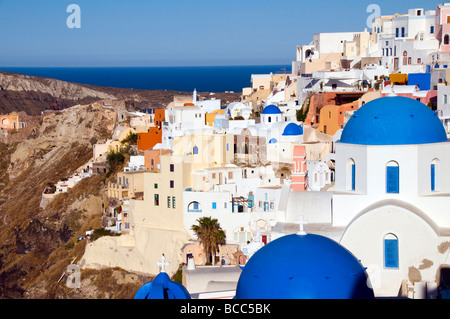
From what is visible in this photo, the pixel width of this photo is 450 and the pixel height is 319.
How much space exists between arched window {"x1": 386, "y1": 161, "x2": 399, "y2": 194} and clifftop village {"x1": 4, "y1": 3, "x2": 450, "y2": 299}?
3cm

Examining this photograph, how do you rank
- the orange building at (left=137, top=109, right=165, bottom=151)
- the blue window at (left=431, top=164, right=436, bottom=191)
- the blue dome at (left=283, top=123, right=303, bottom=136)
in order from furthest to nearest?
the orange building at (left=137, top=109, right=165, bottom=151)
the blue dome at (left=283, top=123, right=303, bottom=136)
the blue window at (left=431, top=164, right=436, bottom=191)

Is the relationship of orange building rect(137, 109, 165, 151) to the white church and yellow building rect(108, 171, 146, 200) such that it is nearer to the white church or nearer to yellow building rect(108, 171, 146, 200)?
yellow building rect(108, 171, 146, 200)

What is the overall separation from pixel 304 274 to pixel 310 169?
1482cm

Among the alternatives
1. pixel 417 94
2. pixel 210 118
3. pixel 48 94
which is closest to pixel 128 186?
pixel 210 118

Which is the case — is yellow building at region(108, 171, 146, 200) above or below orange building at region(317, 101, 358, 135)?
below

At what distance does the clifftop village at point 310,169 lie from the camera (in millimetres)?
16969

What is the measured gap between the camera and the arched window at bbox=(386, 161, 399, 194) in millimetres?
17625

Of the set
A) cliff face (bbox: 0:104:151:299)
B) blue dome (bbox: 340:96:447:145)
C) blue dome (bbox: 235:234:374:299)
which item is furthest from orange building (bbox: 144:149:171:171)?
blue dome (bbox: 235:234:374:299)

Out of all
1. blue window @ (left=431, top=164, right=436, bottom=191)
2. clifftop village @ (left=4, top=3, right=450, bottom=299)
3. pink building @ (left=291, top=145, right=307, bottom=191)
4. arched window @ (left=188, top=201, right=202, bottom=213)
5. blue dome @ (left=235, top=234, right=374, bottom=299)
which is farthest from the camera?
arched window @ (left=188, top=201, right=202, bottom=213)

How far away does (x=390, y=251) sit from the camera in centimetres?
1694

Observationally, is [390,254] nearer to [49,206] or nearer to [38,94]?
[49,206]

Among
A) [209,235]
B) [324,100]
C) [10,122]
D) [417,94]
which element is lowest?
[209,235]

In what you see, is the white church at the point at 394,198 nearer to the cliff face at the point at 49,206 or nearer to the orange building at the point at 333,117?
the cliff face at the point at 49,206
